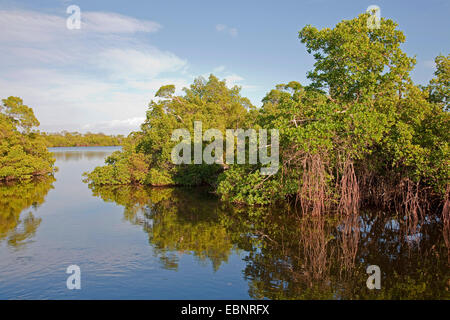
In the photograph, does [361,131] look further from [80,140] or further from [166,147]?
[80,140]

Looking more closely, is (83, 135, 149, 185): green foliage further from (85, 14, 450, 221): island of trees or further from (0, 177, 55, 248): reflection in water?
(85, 14, 450, 221): island of trees

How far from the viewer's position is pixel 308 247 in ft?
34.7

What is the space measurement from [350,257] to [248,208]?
24.6ft

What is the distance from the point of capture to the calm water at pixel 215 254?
25.2 feet

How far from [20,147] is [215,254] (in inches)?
968

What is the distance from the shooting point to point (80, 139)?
116 m

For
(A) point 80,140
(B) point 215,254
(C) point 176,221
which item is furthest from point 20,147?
(A) point 80,140

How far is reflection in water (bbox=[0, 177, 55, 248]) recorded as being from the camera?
12019 millimetres

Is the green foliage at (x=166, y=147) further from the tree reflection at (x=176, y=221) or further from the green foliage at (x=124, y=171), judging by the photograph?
the tree reflection at (x=176, y=221)

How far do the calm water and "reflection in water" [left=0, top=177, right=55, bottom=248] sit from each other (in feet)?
0.28

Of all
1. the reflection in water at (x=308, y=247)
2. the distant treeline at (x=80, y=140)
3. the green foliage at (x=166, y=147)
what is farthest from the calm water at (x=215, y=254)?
the distant treeline at (x=80, y=140)

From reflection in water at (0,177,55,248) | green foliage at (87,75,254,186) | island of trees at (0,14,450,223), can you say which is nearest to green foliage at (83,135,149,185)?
green foliage at (87,75,254,186)
